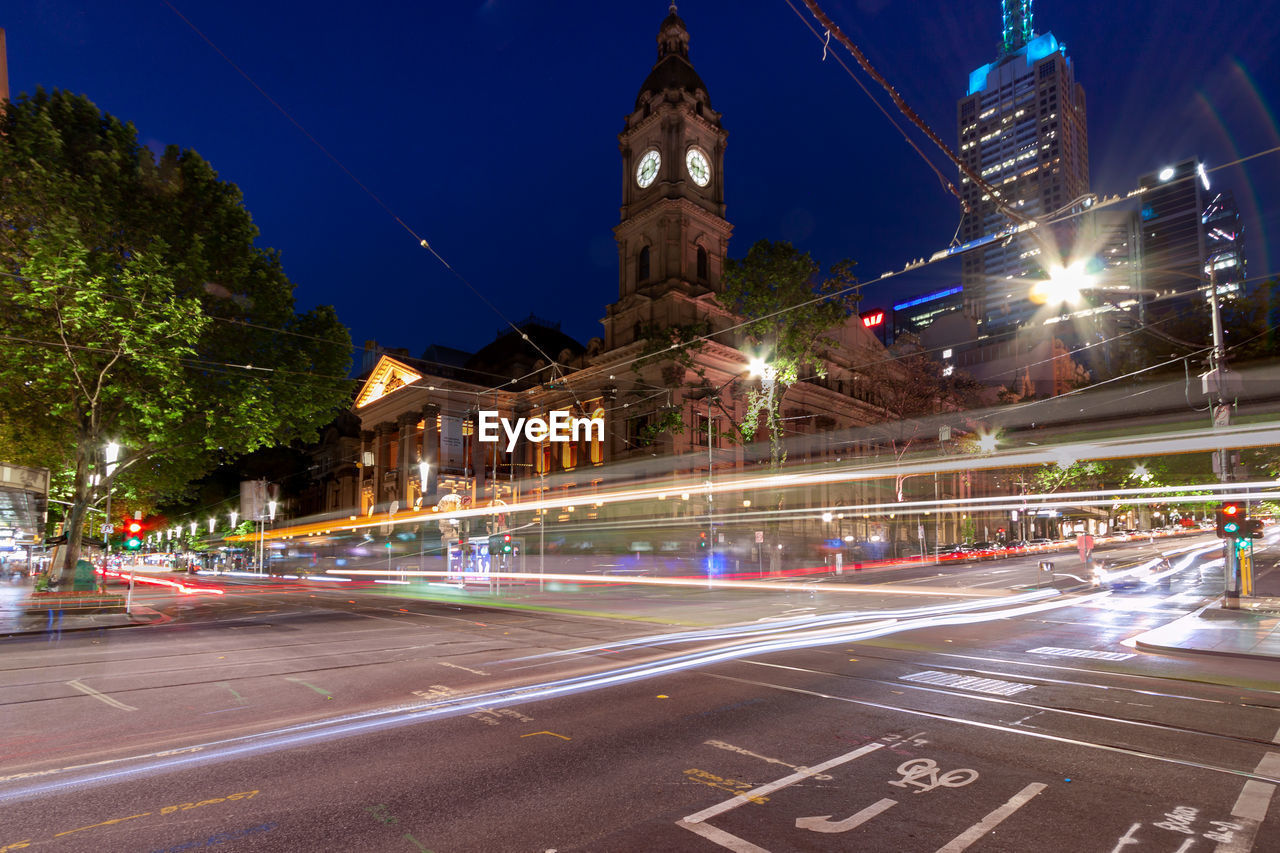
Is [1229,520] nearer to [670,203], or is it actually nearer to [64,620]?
[64,620]

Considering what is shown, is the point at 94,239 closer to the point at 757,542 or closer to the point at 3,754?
the point at 3,754

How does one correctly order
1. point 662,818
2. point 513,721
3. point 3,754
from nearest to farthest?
point 662,818 → point 3,754 → point 513,721

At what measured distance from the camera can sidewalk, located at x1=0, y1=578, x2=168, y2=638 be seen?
673 inches

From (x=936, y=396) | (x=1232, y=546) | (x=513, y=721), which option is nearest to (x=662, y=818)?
(x=513, y=721)

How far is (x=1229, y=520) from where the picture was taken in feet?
59.3

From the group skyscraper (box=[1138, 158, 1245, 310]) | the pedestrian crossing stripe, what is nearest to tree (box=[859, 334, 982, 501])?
skyscraper (box=[1138, 158, 1245, 310])

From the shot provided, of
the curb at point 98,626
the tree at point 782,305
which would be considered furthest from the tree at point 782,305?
the curb at point 98,626

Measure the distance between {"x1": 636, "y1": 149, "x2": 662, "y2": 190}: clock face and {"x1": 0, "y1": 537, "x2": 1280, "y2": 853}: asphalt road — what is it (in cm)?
4798

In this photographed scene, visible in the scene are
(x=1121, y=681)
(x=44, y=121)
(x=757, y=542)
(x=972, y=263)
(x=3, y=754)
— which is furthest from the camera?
(x=972, y=263)

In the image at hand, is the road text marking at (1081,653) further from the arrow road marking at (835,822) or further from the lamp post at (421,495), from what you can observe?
the lamp post at (421,495)

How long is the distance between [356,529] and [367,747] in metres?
68.8

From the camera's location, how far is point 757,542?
3947 centimetres

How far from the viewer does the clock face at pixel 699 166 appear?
54.2m

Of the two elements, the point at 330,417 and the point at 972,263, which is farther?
the point at 972,263
